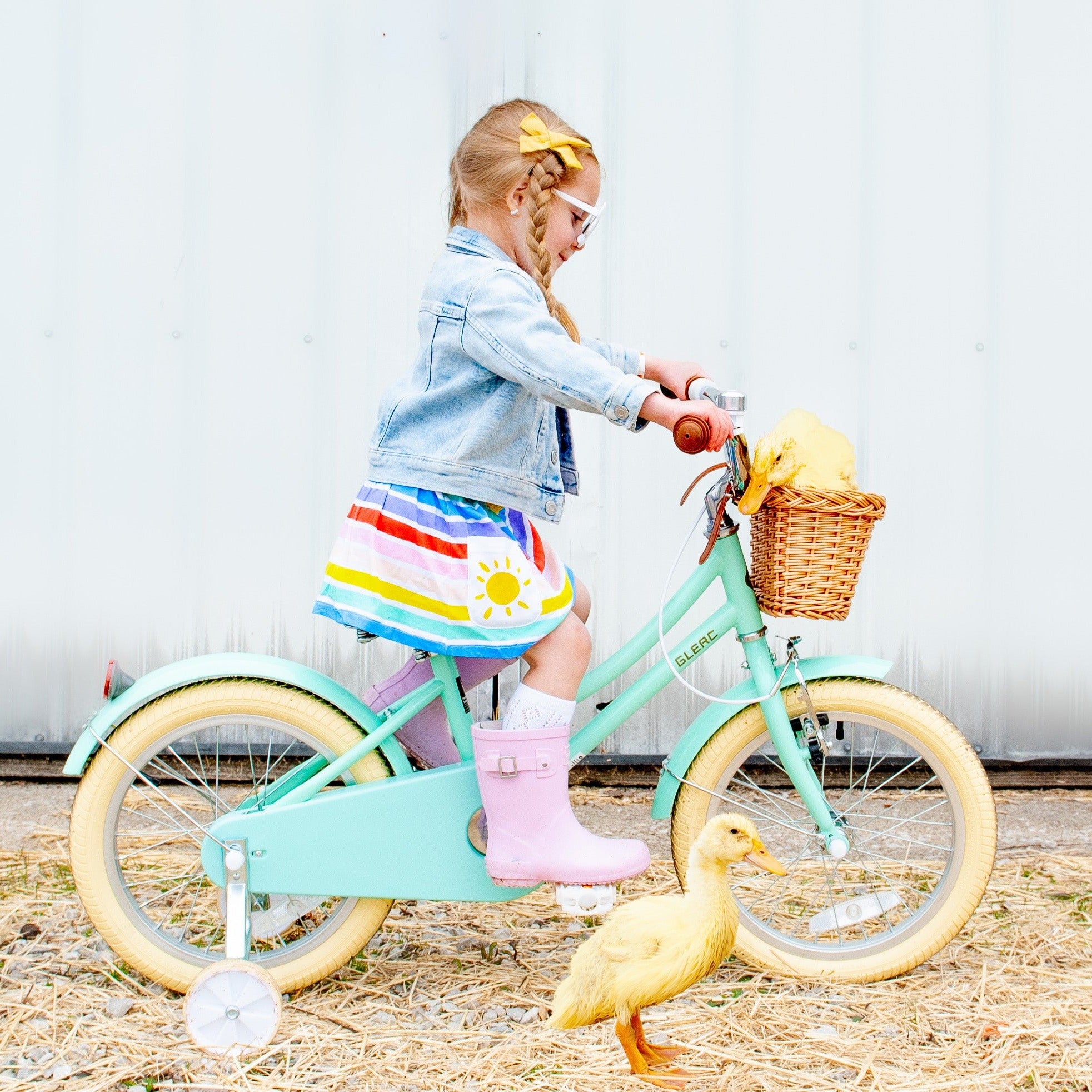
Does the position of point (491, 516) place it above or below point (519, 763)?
above

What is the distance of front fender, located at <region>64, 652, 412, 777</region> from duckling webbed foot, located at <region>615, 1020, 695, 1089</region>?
0.57m

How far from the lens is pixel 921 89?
296 cm

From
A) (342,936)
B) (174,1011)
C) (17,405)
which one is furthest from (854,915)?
(17,405)

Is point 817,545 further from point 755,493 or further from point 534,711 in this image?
point 534,711

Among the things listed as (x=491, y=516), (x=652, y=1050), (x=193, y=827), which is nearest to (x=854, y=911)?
(x=652, y=1050)

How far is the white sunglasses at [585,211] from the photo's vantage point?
1.81 m

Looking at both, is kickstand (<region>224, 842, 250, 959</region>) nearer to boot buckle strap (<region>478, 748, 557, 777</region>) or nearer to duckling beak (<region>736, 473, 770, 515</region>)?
boot buckle strap (<region>478, 748, 557, 777</region>)

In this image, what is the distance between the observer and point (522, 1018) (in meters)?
1.94

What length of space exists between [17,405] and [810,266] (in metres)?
2.15

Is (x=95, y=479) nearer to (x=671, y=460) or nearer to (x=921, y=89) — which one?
(x=671, y=460)

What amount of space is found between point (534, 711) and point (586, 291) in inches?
58.9

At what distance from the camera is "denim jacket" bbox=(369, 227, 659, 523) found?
170cm

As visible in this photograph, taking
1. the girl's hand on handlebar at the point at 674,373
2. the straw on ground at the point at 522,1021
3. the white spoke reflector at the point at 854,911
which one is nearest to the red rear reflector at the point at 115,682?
the straw on ground at the point at 522,1021

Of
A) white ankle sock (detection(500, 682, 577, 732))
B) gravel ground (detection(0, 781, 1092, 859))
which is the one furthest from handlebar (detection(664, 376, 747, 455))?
gravel ground (detection(0, 781, 1092, 859))
